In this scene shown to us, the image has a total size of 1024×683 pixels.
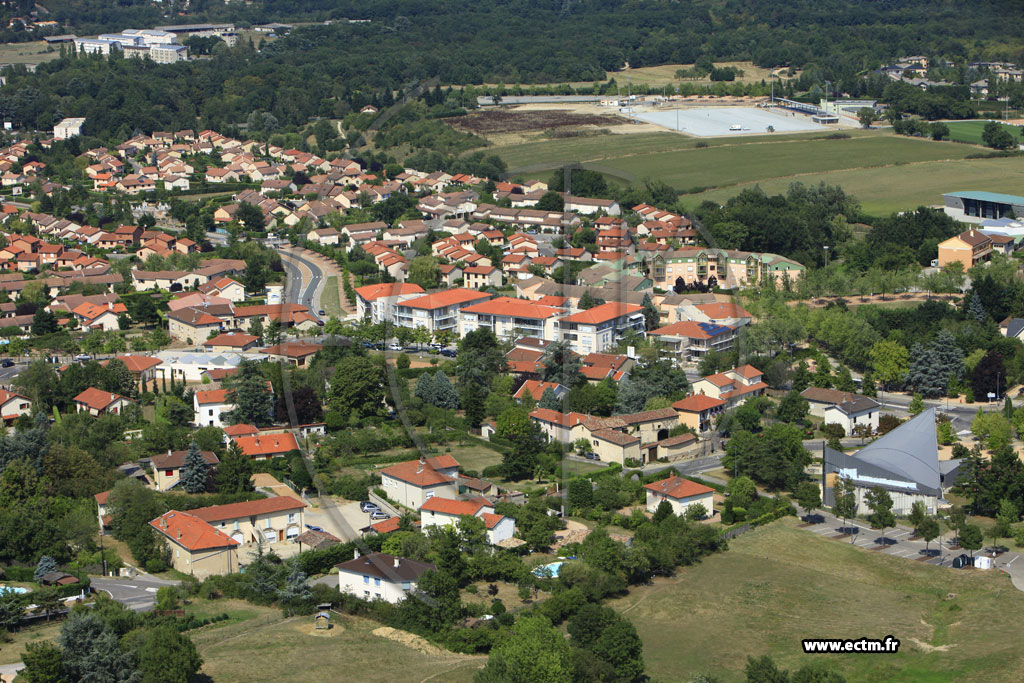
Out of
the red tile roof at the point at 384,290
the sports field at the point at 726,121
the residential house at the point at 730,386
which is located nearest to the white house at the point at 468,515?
the residential house at the point at 730,386

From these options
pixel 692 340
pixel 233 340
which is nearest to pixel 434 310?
pixel 233 340

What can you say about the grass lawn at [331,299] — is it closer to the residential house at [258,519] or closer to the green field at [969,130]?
the residential house at [258,519]

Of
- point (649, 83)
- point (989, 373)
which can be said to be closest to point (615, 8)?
point (649, 83)

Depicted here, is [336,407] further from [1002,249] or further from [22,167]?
[22,167]

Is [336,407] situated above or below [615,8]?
below

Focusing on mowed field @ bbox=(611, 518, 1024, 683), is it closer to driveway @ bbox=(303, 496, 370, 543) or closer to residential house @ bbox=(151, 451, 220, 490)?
driveway @ bbox=(303, 496, 370, 543)

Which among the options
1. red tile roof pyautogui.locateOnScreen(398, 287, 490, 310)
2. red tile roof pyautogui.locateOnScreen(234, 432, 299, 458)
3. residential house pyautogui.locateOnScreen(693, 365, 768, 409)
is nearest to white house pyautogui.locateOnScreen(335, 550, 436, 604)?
red tile roof pyautogui.locateOnScreen(234, 432, 299, 458)
